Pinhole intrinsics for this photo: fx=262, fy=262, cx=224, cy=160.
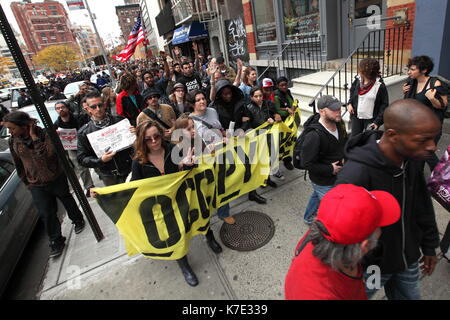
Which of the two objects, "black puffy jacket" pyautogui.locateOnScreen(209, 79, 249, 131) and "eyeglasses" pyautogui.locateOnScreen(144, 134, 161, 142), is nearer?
"eyeglasses" pyautogui.locateOnScreen(144, 134, 161, 142)

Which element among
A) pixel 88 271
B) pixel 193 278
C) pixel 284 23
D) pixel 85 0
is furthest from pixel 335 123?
pixel 85 0

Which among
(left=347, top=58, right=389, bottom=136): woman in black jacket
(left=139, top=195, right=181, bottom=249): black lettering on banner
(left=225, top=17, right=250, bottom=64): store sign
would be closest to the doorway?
(left=347, top=58, right=389, bottom=136): woman in black jacket

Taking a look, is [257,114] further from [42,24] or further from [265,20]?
[42,24]

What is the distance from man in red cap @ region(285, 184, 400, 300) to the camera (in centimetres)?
116

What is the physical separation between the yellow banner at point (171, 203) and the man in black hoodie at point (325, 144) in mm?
1139

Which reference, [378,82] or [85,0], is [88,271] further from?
[85,0]

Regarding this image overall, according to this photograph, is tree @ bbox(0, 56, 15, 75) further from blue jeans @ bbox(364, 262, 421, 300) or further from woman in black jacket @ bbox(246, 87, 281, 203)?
blue jeans @ bbox(364, 262, 421, 300)

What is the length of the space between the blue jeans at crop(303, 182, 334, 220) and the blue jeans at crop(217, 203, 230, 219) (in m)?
1.03

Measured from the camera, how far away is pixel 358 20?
6.91m

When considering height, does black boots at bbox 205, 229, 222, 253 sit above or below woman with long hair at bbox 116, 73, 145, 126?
below

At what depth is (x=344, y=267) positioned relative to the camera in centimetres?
122

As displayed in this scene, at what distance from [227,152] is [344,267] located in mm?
2455

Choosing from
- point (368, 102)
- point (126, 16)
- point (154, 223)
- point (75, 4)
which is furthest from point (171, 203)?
point (126, 16)

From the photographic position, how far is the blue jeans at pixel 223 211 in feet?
11.8
